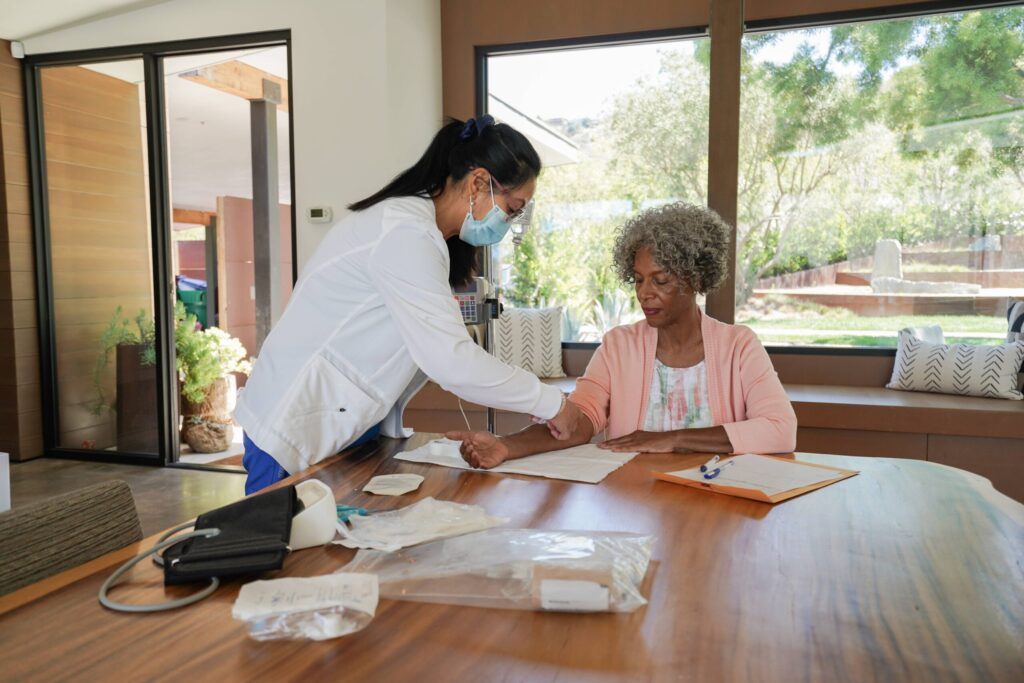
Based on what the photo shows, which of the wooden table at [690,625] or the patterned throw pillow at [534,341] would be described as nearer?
the wooden table at [690,625]

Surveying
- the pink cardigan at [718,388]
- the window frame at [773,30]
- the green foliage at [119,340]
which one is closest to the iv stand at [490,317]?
the pink cardigan at [718,388]

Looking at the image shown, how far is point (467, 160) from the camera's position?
5.62 ft

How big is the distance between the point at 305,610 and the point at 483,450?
2.60ft

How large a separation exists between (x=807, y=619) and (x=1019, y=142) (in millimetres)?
4024

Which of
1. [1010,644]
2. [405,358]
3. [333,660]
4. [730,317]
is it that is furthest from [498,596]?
[730,317]

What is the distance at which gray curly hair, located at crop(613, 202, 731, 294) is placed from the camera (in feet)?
6.63

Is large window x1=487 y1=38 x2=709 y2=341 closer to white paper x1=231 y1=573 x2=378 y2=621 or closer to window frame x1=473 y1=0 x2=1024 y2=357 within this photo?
window frame x1=473 y1=0 x2=1024 y2=357

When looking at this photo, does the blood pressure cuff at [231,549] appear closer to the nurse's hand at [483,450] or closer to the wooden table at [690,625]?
the wooden table at [690,625]

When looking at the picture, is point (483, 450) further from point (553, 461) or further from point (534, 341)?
point (534, 341)

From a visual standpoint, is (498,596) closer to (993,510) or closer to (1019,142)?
(993,510)

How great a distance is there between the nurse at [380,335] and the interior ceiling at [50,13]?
3561 mm

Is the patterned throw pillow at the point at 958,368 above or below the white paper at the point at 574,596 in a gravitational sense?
below

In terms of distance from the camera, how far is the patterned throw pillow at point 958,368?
3.67 m

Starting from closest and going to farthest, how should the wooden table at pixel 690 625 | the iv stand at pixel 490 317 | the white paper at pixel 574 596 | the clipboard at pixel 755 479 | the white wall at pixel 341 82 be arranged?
1. the wooden table at pixel 690 625
2. the white paper at pixel 574 596
3. the clipboard at pixel 755 479
4. the iv stand at pixel 490 317
5. the white wall at pixel 341 82
